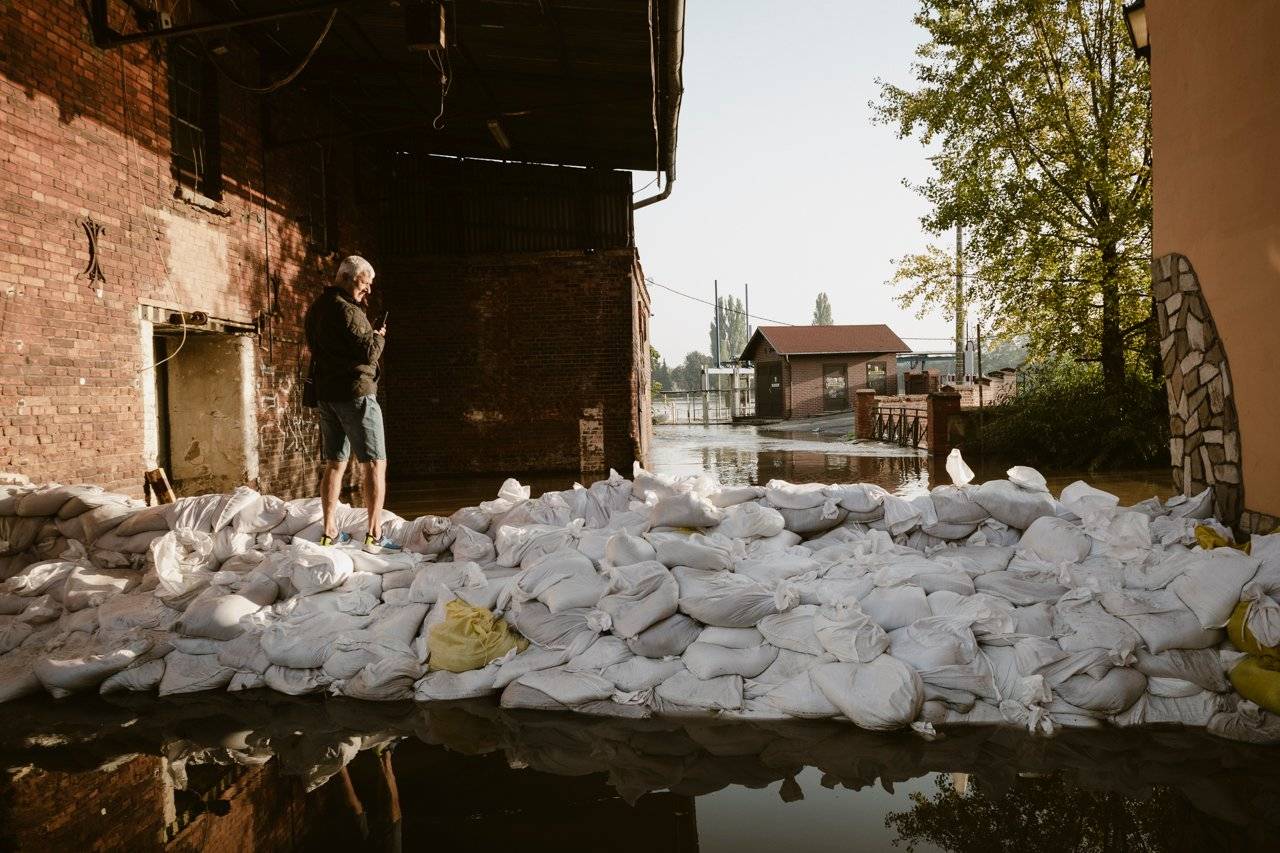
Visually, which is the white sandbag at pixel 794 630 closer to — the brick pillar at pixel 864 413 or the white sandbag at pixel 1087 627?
the white sandbag at pixel 1087 627

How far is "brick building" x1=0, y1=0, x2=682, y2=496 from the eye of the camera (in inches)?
202

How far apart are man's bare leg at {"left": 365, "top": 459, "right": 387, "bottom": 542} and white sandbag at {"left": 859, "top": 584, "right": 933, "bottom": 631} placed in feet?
8.65

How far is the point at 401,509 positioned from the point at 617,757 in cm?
581

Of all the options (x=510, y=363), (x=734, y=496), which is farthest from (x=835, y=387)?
(x=734, y=496)

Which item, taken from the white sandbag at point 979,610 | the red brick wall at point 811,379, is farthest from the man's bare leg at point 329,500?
the red brick wall at point 811,379

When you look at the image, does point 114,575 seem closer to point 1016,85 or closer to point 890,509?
point 890,509

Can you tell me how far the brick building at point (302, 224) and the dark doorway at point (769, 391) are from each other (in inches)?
787

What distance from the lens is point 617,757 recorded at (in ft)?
8.79

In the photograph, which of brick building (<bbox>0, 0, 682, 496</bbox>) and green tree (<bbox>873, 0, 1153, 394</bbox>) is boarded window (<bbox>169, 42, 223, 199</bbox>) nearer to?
brick building (<bbox>0, 0, 682, 496</bbox>)

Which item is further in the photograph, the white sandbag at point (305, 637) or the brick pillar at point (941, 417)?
the brick pillar at point (941, 417)

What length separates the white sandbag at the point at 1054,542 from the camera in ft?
11.9

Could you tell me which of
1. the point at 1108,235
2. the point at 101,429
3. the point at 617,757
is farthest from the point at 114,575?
the point at 1108,235

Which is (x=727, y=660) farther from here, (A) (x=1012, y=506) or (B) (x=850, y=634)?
(A) (x=1012, y=506)

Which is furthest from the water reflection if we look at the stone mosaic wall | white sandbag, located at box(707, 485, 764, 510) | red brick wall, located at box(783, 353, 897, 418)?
red brick wall, located at box(783, 353, 897, 418)
